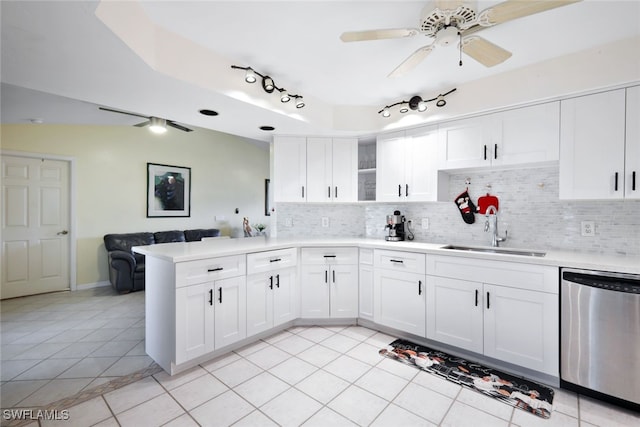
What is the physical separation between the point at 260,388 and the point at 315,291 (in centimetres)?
122

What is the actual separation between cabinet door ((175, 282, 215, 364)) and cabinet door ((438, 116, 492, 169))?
2521 millimetres

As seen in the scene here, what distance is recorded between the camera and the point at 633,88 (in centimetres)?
204

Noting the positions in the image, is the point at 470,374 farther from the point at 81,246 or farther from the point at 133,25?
the point at 81,246

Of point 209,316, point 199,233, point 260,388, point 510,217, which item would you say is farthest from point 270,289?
point 199,233

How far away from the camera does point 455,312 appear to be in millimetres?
2520

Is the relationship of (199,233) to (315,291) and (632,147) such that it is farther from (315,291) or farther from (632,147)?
(632,147)

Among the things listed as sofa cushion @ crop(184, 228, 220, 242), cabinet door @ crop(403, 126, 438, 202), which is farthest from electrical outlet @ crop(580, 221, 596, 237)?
sofa cushion @ crop(184, 228, 220, 242)

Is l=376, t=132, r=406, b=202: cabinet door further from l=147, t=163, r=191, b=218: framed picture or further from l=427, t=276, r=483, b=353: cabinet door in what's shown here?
l=147, t=163, r=191, b=218: framed picture

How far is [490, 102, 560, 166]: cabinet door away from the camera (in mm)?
2346

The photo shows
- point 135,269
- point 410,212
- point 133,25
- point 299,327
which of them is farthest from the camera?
point 135,269

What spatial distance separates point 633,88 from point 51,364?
495 cm

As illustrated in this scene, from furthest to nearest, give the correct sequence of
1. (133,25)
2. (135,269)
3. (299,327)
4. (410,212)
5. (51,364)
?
(135,269), (410,212), (299,327), (51,364), (133,25)

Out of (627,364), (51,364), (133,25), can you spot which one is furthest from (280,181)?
(627,364)

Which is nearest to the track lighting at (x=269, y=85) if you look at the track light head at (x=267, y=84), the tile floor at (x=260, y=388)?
the track light head at (x=267, y=84)
